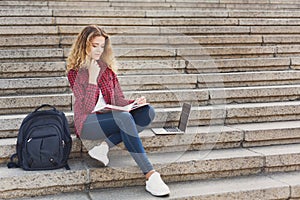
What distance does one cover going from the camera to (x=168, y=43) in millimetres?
5242

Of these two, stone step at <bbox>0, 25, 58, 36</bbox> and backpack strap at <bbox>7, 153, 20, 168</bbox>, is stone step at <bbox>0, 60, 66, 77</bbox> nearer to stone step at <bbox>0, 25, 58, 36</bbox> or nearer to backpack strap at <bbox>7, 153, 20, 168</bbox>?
stone step at <bbox>0, 25, 58, 36</bbox>

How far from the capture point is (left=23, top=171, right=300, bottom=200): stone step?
3.13m

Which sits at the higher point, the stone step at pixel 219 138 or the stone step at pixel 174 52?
the stone step at pixel 174 52

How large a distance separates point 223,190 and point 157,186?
22.2 inches

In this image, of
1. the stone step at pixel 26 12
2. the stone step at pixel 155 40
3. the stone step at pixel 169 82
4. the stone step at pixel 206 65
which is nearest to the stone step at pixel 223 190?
the stone step at pixel 169 82

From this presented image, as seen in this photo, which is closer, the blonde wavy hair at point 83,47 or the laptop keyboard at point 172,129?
the blonde wavy hair at point 83,47

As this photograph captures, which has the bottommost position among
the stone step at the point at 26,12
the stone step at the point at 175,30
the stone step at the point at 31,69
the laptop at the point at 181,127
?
the laptop at the point at 181,127

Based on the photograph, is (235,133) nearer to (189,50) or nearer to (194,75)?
(194,75)

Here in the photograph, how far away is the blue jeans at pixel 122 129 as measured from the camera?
3.15 metres

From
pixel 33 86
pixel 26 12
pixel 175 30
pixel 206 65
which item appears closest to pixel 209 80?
pixel 206 65

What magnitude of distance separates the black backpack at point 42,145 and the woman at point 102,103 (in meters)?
0.18

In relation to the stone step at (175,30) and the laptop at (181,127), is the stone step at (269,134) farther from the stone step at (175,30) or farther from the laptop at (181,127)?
the stone step at (175,30)

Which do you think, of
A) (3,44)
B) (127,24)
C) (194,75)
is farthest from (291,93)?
(3,44)

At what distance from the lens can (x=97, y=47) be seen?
11.2ft
